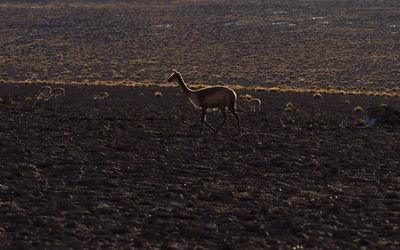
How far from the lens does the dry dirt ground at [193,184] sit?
7.64 metres

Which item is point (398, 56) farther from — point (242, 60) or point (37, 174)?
point (37, 174)

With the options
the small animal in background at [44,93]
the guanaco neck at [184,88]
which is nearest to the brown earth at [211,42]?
the small animal in background at [44,93]

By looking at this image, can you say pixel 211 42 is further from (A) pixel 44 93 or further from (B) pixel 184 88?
(B) pixel 184 88

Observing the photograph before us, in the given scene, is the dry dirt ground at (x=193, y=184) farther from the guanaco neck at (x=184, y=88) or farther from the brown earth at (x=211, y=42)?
the brown earth at (x=211, y=42)

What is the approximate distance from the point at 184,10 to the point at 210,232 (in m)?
86.5

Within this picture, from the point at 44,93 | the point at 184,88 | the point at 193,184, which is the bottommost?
the point at 44,93

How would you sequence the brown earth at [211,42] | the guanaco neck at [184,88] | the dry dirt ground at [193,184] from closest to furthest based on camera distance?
the dry dirt ground at [193,184]
the guanaco neck at [184,88]
the brown earth at [211,42]

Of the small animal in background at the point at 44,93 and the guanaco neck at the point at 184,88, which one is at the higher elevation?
the guanaco neck at the point at 184,88

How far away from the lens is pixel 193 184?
10336mm

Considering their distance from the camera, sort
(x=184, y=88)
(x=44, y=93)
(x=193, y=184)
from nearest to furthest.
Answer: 1. (x=193, y=184)
2. (x=184, y=88)
3. (x=44, y=93)

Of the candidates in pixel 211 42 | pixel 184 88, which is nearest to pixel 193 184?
pixel 184 88

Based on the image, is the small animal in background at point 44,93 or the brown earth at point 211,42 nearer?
the small animal in background at point 44,93

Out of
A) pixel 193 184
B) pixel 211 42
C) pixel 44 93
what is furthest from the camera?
pixel 211 42

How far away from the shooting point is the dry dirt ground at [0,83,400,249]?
7.64 metres
